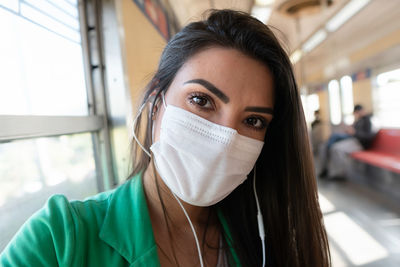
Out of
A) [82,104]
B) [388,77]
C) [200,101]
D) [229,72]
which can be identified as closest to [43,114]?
[82,104]

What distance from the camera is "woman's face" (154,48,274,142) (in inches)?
29.2

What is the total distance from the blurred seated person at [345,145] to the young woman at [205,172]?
436cm

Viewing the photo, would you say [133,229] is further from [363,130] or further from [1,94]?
[363,130]

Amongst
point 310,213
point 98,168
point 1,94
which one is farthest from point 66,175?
point 310,213

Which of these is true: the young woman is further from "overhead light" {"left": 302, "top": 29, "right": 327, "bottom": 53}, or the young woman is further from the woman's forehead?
"overhead light" {"left": 302, "top": 29, "right": 327, "bottom": 53}

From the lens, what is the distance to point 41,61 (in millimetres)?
1132

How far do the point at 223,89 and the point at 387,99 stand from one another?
7234 mm

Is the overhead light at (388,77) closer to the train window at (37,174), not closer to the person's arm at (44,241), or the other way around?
the train window at (37,174)

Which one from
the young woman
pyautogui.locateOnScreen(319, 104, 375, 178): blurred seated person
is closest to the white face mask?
the young woman

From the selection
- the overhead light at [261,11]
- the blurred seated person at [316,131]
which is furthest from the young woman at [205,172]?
the blurred seated person at [316,131]

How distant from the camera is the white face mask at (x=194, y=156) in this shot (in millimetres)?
737

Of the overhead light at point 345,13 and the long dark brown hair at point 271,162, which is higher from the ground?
the overhead light at point 345,13

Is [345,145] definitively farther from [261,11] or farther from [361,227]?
[261,11]

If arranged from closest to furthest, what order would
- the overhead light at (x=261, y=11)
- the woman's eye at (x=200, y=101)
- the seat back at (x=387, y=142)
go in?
1. the woman's eye at (x=200, y=101)
2. the overhead light at (x=261, y=11)
3. the seat back at (x=387, y=142)
